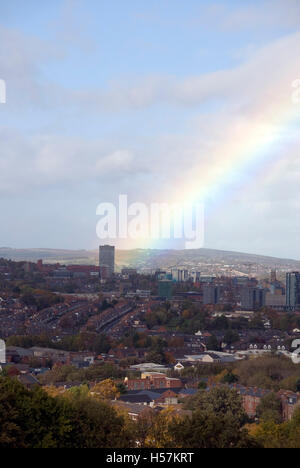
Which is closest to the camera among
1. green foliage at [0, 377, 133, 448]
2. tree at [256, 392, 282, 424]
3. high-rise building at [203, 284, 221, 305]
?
green foliage at [0, 377, 133, 448]

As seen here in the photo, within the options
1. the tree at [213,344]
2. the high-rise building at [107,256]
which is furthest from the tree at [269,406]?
the high-rise building at [107,256]

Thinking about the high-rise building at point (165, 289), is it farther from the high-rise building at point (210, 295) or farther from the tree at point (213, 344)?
the tree at point (213, 344)

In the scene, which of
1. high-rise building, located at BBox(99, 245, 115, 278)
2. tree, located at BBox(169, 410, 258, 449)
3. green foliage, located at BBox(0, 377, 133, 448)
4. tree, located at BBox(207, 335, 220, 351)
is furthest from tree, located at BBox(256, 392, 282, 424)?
high-rise building, located at BBox(99, 245, 115, 278)


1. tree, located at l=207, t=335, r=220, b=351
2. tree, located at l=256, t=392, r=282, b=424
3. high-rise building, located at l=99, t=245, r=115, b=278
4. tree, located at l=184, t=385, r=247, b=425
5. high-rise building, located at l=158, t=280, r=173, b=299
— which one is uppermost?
high-rise building, located at l=99, t=245, r=115, b=278

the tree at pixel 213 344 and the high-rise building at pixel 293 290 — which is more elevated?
the high-rise building at pixel 293 290

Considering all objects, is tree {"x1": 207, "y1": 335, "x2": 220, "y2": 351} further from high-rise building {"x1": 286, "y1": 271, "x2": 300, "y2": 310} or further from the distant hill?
the distant hill
